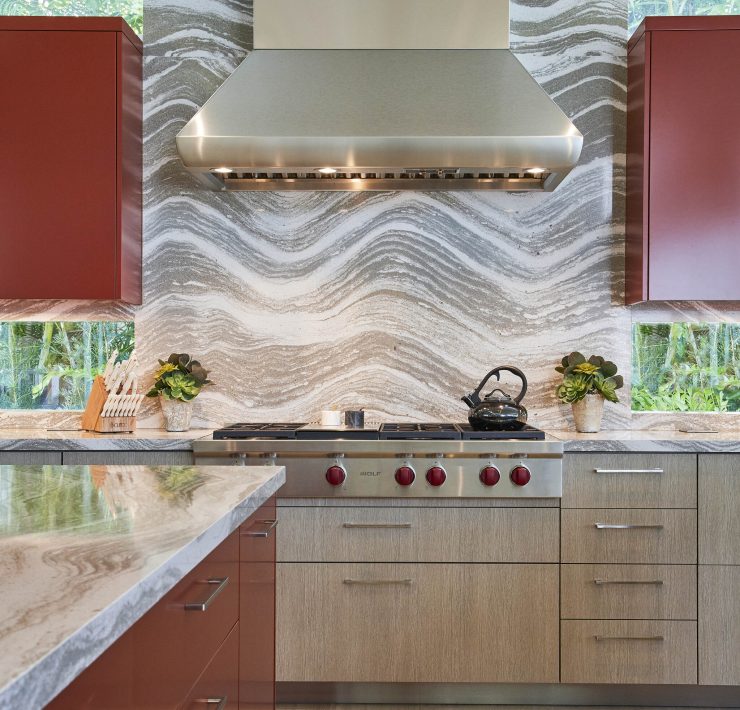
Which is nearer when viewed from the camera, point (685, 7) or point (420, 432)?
point (420, 432)

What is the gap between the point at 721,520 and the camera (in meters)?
2.51

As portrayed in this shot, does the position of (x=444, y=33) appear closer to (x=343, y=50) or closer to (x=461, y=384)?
(x=343, y=50)

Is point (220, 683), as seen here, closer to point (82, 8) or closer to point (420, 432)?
point (420, 432)

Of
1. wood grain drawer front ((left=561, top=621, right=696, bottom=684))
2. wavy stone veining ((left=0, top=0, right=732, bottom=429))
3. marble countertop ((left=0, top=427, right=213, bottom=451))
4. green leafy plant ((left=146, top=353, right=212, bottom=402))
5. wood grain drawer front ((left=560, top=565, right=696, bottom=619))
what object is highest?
wavy stone veining ((left=0, top=0, right=732, bottom=429))

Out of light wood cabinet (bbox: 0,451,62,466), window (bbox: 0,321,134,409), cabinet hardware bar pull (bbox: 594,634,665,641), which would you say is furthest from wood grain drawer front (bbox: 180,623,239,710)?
window (bbox: 0,321,134,409)

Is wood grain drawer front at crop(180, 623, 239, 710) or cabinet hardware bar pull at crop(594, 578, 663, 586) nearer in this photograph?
wood grain drawer front at crop(180, 623, 239, 710)

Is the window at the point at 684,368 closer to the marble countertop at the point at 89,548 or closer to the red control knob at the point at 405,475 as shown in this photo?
the red control knob at the point at 405,475

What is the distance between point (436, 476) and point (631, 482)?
65 cm

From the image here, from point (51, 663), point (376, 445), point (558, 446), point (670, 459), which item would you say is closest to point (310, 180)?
point (376, 445)

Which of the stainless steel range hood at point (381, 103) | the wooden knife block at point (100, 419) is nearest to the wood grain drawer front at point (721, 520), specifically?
the stainless steel range hood at point (381, 103)

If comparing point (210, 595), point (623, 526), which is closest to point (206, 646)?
point (210, 595)

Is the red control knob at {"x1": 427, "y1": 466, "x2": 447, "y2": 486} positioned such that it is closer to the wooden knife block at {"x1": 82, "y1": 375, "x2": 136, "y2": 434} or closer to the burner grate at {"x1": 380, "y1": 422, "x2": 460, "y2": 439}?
the burner grate at {"x1": 380, "y1": 422, "x2": 460, "y2": 439}

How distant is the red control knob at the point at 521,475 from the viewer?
248 centimetres

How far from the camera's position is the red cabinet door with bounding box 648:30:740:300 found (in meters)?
2.79
